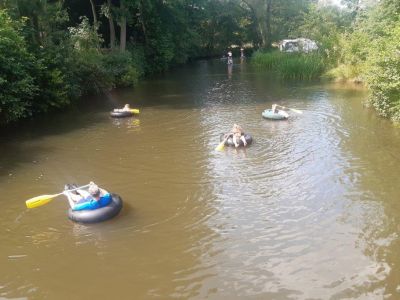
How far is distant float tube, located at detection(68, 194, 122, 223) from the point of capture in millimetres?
8914

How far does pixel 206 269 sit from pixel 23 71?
12.4 meters

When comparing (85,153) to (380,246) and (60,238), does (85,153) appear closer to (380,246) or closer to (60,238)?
(60,238)

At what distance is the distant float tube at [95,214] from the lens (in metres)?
8.91

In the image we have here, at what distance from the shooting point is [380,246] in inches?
309

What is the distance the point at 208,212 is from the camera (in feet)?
31.1

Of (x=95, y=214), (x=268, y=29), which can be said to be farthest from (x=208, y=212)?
(x=268, y=29)

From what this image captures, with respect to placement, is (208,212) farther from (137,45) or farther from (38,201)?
(137,45)

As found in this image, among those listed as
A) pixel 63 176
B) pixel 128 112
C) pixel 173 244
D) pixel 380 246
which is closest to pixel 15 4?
pixel 128 112

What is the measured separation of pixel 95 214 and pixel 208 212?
239 centimetres

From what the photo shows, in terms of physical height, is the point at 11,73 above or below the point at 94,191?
above

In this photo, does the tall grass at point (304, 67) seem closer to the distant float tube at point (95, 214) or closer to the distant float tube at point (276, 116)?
the distant float tube at point (276, 116)

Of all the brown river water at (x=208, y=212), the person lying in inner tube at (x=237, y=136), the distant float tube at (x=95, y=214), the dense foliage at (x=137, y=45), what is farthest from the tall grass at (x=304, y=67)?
the distant float tube at (x=95, y=214)

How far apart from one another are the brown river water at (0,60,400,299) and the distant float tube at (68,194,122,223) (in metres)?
0.17

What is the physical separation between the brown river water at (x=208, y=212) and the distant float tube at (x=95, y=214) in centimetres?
17
